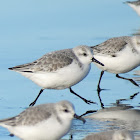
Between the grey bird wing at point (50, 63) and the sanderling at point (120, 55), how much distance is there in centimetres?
146

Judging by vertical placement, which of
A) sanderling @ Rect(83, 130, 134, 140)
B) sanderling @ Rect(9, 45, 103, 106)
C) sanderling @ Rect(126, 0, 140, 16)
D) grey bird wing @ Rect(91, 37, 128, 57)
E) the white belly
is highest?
sanderling @ Rect(83, 130, 134, 140)

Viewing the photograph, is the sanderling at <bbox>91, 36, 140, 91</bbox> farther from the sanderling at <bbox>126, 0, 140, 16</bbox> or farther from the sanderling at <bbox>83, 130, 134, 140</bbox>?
the sanderling at <bbox>126, 0, 140, 16</bbox>

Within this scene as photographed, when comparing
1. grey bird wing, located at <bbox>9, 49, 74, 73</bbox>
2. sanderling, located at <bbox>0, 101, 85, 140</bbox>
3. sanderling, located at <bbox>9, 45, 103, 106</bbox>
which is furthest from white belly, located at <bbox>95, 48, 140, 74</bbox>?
sanderling, located at <bbox>0, 101, 85, 140</bbox>

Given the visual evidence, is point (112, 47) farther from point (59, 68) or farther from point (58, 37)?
point (58, 37)

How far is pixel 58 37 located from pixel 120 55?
378cm

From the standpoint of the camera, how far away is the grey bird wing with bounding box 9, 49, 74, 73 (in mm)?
10328

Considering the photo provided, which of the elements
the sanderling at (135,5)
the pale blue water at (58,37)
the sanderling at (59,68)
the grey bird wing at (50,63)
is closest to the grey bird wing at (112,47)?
the pale blue water at (58,37)

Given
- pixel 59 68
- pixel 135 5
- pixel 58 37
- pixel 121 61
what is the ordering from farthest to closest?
pixel 135 5, pixel 58 37, pixel 121 61, pixel 59 68

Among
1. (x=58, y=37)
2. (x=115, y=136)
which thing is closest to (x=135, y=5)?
(x=58, y=37)

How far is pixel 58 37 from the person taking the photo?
15.4m

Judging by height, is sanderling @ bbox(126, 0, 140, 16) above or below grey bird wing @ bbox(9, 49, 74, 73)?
below

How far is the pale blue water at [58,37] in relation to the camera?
35.6 ft

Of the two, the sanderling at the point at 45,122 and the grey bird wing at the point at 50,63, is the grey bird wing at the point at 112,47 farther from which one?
the sanderling at the point at 45,122

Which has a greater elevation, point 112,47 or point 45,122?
point 45,122
